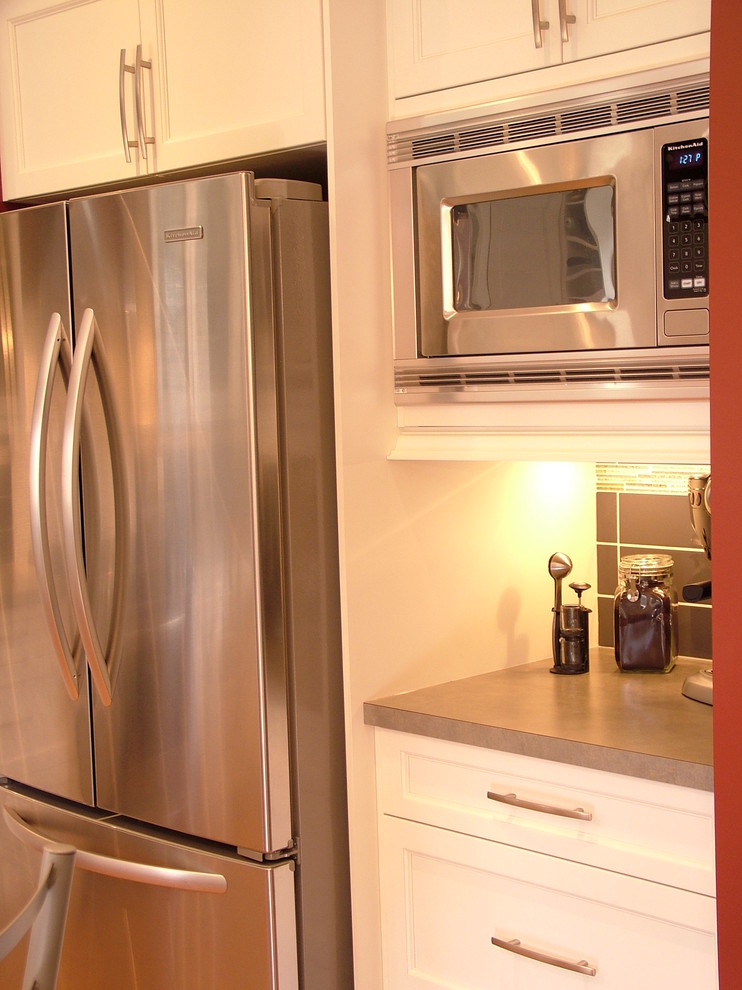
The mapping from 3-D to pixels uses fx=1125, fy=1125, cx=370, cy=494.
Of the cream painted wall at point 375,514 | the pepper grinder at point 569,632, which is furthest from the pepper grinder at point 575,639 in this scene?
the cream painted wall at point 375,514

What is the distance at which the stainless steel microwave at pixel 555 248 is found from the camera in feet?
5.43

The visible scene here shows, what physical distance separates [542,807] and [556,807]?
0.08 feet

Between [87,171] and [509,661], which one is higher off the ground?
[87,171]

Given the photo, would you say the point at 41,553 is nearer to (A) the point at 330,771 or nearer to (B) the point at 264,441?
(B) the point at 264,441

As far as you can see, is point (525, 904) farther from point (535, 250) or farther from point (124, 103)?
point (124, 103)

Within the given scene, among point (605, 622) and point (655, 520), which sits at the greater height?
point (655, 520)

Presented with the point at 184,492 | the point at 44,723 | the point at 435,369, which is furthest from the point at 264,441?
the point at 44,723

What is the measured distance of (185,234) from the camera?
1.89 m

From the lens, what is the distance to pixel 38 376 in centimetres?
205

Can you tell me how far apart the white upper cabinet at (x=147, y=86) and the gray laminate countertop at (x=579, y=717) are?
100 cm

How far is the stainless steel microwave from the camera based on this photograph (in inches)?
65.2

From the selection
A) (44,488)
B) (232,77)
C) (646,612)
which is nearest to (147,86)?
(232,77)

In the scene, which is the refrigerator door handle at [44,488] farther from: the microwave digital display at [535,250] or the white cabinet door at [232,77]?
the microwave digital display at [535,250]

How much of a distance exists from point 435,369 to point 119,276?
58 centimetres
